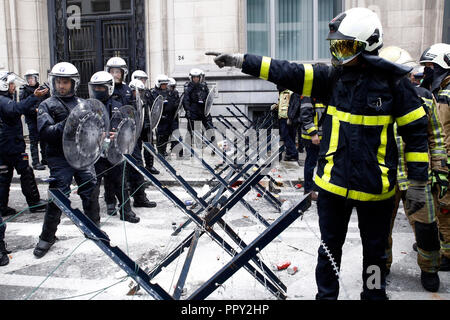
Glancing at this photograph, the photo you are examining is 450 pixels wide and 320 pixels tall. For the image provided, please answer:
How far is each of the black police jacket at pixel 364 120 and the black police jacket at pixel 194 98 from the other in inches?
345

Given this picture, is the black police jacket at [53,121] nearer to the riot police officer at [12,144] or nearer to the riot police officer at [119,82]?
the riot police officer at [12,144]

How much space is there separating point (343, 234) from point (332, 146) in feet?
2.17

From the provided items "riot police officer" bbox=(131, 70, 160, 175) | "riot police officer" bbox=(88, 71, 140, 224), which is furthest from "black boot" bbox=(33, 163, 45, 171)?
"riot police officer" bbox=(88, 71, 140, 224)

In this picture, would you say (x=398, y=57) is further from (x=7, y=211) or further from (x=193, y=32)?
(x=193, y=32)

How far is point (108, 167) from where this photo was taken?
615 centimetres

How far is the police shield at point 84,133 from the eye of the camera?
14.2 feet

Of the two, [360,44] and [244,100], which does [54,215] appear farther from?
A: [244,100]

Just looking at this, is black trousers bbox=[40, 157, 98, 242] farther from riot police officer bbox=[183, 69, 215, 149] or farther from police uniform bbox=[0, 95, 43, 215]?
riot police officer bbox=[183, 69, 215, 149]

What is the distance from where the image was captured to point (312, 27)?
14.2 meters

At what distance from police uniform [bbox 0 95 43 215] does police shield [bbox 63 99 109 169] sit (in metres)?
1.17

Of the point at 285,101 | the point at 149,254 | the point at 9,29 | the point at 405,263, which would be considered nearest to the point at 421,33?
the point at 285,101

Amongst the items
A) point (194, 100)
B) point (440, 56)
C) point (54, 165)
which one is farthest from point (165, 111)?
point (440, 56)

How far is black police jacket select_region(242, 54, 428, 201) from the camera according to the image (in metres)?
2.81

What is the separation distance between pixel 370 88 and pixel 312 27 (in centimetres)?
1217
